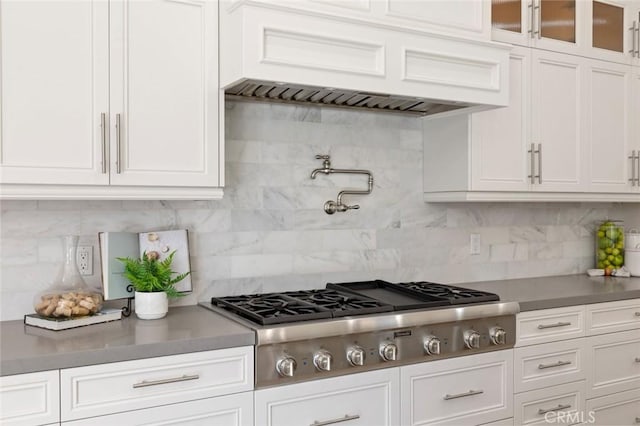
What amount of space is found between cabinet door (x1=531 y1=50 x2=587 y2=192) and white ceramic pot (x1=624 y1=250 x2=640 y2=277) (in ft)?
2.25

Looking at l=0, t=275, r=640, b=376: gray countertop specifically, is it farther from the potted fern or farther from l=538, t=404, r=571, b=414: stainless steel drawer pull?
l=538, t=404, r=571, b=414: stainless steel drawer pull

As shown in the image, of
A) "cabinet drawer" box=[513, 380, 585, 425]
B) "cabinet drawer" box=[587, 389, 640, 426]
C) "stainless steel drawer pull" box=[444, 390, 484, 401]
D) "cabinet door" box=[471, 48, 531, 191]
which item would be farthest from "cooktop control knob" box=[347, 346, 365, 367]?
"cabinet drawer" box=[587, 389, 640, 426]

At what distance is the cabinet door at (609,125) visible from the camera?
130 inches

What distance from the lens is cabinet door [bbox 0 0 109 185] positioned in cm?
196

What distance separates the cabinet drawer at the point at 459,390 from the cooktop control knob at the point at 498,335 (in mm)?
56

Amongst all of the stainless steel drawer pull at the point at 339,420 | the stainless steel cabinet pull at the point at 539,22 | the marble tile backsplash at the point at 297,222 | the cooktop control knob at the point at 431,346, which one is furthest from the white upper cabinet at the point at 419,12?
the stainless steel drawer pull at the point at 339,420

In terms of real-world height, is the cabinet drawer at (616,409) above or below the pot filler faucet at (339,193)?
below

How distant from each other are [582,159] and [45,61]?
8.77ft

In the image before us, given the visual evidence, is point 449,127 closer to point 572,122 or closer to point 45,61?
point 572,122

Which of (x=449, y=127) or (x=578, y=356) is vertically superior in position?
(x=449, y=127)

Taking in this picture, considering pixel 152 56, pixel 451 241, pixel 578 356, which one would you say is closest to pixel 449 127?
pixel 451 241

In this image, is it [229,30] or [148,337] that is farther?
[229,30]

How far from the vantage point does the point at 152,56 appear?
220 centimetres

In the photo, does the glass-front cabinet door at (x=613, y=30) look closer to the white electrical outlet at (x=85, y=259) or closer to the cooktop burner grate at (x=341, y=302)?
the cooktop burner grate at (x=341, y=302)
